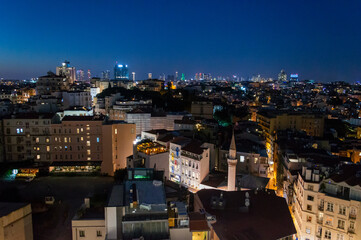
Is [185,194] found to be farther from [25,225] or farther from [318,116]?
[318,116]

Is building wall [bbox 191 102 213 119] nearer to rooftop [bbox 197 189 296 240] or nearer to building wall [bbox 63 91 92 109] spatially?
building wall [bbox 63 91 92 109]

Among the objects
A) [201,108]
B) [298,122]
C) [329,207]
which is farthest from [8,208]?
[298,122]

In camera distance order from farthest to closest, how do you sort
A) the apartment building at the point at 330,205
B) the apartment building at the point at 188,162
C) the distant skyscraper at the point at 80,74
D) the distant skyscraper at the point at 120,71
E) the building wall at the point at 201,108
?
the distant skyscraper at the point at 80,74, the distant skyscraper at the point at 120,71, the building wall at the point at 201,108, the apartment building at the point at 188,162, the apartment building at the point at 330,205

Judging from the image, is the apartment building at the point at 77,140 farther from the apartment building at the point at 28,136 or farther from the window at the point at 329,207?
the window at the point at 329,207

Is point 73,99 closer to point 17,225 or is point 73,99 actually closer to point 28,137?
point 28,137

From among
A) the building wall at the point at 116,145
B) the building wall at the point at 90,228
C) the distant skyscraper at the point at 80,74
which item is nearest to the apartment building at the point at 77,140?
the building wall at the point at 116,145

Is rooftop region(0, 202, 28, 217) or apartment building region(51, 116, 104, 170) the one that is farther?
apartment building region(51, 116, 104, 170)

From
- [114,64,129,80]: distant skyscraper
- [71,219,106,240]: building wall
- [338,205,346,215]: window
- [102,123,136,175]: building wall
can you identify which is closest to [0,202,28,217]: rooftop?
[71,219,106,240]: building wall

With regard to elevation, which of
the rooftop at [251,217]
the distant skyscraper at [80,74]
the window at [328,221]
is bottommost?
the window at [328,221]
